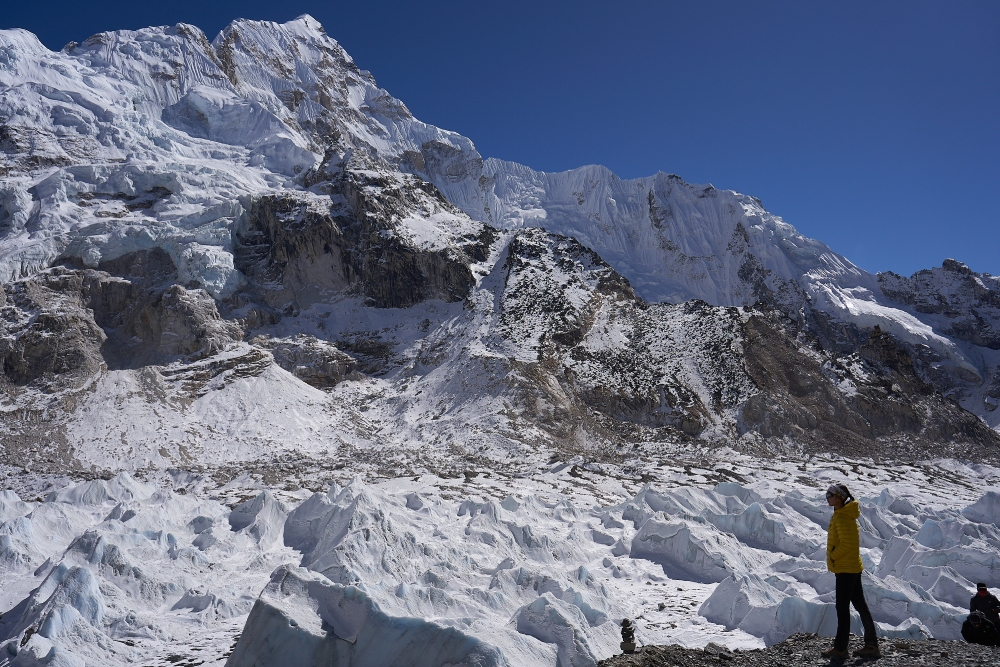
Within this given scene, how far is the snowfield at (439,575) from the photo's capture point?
9.23m

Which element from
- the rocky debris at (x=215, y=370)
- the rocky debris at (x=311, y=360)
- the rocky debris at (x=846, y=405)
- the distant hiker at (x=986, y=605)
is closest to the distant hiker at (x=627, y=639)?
the distant hiker at (x=986, y=605)

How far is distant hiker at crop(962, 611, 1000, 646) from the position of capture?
8727 millimetres

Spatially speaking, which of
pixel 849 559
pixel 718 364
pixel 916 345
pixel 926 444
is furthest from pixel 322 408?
pixel 916 345

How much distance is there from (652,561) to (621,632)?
7600 mm

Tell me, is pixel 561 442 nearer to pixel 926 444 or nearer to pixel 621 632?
pixel 926 444

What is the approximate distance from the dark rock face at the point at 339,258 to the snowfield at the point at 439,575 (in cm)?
3457

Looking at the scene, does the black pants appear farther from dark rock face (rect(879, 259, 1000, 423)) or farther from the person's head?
dark rock face (rect(879, 259, 1000, 423))

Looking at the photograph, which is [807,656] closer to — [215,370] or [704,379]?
[215,370]

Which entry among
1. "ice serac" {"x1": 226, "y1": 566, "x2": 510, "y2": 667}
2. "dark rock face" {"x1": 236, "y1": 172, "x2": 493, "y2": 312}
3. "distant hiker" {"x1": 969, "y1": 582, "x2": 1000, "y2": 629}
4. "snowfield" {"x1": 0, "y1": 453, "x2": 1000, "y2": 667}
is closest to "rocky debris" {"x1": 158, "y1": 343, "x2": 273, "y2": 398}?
"dark rock face" {"x1": 236, "y1": 172, "x2": 493, "y2": 312}

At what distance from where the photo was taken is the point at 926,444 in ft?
157

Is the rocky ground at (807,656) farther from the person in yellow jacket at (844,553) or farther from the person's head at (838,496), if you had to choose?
the person's head at (838,496)

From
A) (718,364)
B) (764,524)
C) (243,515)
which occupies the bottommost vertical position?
(243,515)

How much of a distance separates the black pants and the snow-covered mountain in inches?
136

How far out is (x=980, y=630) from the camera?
8828 mm
